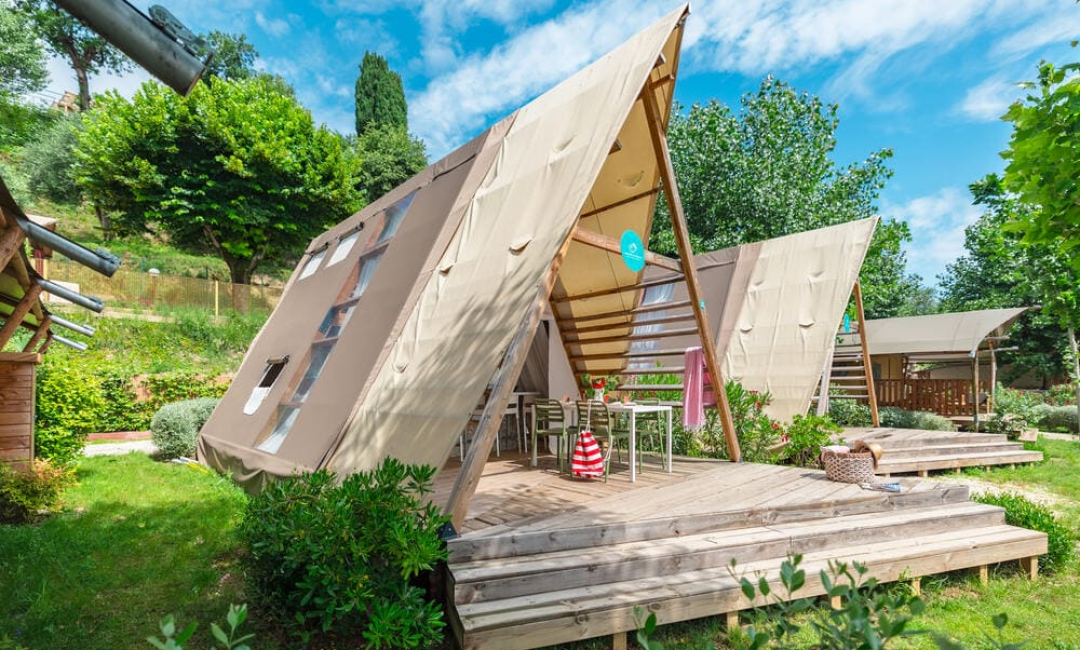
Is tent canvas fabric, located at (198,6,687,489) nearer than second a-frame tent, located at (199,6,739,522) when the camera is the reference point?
No

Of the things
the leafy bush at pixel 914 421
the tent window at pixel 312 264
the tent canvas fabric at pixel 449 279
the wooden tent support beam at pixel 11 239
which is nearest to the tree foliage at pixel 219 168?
the tent window at pixel 312 264

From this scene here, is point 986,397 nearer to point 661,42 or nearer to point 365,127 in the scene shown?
point 661,42

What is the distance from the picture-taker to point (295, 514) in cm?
330

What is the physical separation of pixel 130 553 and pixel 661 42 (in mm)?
6519

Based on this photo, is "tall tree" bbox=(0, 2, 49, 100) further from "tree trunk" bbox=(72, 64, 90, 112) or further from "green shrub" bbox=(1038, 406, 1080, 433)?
"green shrub" bbox=(1038, 406, 1080, 433)

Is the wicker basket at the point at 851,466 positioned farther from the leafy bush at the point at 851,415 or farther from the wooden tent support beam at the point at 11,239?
the wooden tent support beam at the point at 11,239

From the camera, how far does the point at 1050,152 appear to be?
326 cm

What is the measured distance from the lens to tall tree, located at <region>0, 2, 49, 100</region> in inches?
769

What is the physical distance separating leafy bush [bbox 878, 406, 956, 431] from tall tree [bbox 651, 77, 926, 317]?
6.89 m

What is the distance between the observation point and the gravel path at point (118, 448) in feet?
32.9

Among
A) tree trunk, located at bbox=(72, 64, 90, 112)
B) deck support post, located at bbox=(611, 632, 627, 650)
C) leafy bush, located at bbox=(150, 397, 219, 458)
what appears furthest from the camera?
tree trunk, located at bbox=(72, 64, 90, 112)

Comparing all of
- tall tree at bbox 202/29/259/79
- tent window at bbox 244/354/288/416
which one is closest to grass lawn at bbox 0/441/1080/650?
tent window at bbox 244/354/288/416

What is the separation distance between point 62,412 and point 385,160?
2351 cm

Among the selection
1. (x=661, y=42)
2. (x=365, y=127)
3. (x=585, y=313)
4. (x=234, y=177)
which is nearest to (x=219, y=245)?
(x=234, y=177)
